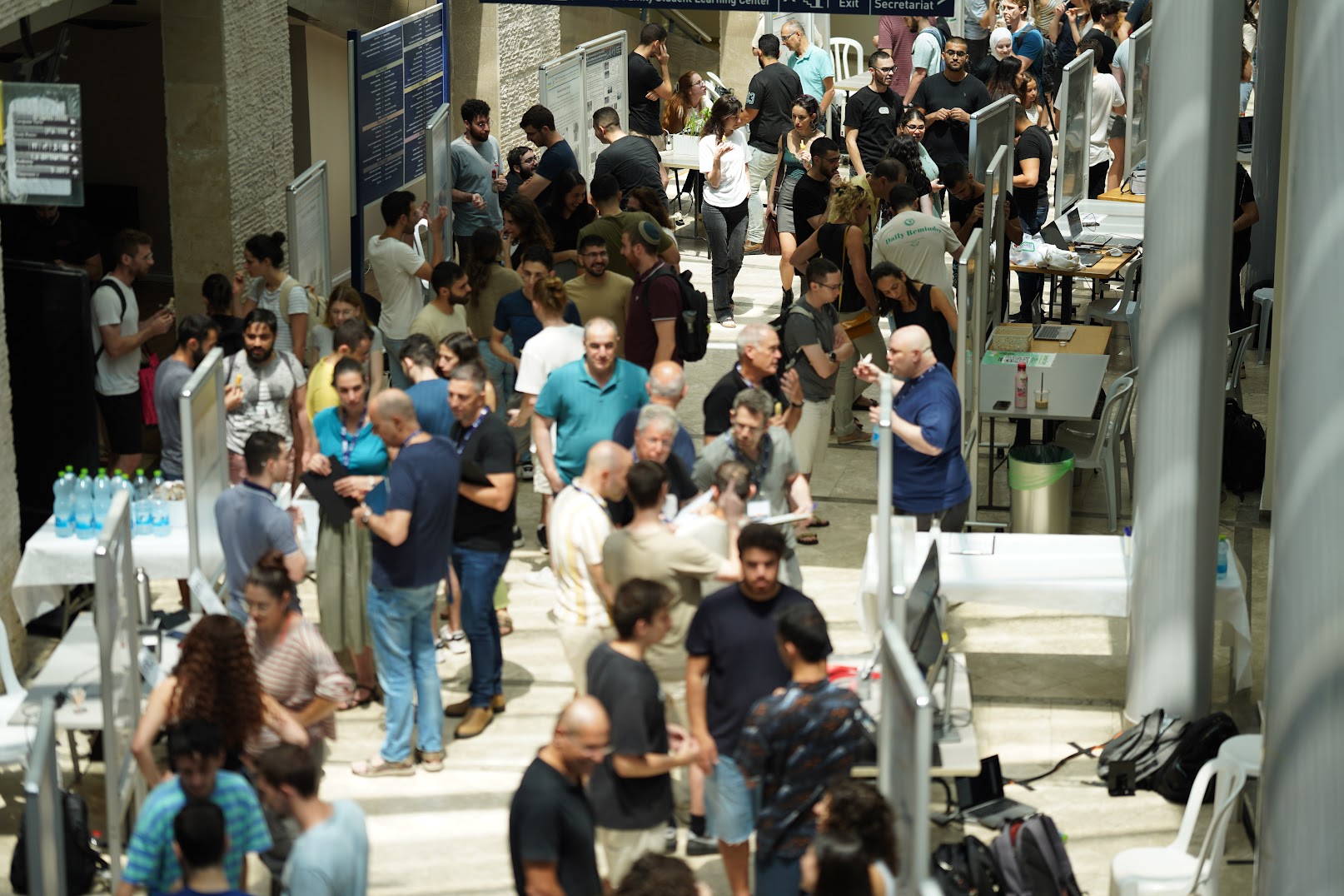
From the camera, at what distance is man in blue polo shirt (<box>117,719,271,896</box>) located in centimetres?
527

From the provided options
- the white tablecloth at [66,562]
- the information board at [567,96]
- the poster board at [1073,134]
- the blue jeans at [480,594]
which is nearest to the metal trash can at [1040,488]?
the blue jeans at [480,594]

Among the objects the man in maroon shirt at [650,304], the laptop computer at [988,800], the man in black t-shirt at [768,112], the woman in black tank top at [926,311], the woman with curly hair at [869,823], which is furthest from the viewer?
the man in black t-shirt at [768,112]

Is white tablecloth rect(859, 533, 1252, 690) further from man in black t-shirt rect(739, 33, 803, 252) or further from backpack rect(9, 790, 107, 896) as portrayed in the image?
man in black t-shirt rect(739, 33, 803, 252)

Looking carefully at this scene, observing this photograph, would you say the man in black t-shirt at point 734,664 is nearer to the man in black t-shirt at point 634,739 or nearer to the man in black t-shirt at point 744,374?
the man in black t-shirt at point 634,739

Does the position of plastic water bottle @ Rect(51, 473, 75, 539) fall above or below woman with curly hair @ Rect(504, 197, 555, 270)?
below

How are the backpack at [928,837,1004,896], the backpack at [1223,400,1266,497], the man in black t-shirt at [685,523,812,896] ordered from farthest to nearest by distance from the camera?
the backpack at [1223,400,1266,497]
the backpack at [928,837,1004,896]
the man in black t-shirt at [685,523,812,896]

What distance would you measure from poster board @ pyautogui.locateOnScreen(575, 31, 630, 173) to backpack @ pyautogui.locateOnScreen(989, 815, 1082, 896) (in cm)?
955

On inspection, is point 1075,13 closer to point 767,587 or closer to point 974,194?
point 974,194

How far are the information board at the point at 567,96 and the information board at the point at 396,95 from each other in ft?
2.97

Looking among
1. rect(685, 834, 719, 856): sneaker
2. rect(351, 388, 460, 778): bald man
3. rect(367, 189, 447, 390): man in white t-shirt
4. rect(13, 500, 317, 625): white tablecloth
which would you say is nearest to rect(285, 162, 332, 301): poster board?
rect(367, 189, 447, 390): man in white t-shirt

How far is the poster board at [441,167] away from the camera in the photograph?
12438 millimetres

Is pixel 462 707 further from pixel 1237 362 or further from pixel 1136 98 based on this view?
pixel 1136 98

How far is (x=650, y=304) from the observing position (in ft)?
32.9

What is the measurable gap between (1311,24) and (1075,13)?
1862 centimetres
